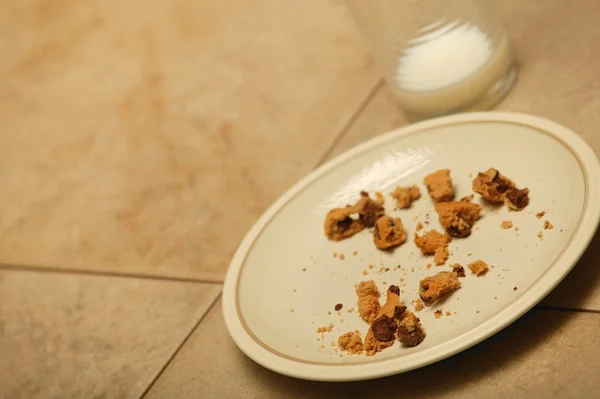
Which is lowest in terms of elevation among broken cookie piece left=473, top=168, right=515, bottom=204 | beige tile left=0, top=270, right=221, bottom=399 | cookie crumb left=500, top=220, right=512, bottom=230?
beige tile left=0, top=270, right=221, bottom=399

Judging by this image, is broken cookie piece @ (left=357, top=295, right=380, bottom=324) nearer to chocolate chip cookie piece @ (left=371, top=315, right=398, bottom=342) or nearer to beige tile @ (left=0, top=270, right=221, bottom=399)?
chocolate chip cookie piece @ (left=371, top=315, right=398, bottom=342)

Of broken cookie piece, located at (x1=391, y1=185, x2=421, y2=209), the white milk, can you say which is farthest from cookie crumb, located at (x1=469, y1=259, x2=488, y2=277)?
the white milk

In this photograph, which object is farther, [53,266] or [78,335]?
[53,266]

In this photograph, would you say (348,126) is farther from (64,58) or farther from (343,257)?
(64,58)

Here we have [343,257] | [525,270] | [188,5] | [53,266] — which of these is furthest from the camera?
[188,5]

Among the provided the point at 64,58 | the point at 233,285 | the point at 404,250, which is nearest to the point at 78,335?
the point at 233,285

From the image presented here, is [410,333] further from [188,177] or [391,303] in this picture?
[188,177]

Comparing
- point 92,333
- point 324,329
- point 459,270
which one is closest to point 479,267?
point 459,270
